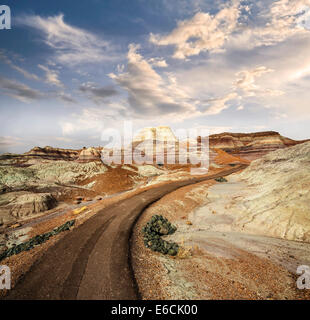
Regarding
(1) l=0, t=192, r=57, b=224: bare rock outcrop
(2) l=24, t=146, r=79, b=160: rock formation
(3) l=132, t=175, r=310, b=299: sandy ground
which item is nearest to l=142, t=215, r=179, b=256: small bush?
(3) l=132, t=175, r=310, b=299: sandy ground

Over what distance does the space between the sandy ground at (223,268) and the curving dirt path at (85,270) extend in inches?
29.2

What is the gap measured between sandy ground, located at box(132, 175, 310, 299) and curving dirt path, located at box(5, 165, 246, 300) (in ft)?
2.43

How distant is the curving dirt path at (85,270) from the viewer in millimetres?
6297

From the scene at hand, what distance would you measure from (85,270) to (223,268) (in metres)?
6.90

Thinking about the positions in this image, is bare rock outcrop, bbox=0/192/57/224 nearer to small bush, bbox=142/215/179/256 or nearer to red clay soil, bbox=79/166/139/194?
red clay soil, bbox=79/166/139/194

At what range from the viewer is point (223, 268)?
808 centimetres

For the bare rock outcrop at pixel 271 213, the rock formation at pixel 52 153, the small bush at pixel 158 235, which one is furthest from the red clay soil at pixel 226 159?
the rock formation at pixel 52 153

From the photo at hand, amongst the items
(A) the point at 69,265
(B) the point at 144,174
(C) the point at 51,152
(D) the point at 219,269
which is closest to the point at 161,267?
(D) the point at 219,269

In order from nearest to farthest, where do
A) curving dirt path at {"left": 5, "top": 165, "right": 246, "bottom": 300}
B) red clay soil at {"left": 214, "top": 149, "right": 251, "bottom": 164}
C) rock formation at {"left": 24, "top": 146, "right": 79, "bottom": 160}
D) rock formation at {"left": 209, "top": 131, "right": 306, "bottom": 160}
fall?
curving dirt path at {"left": 5, "top": 165, "right": 246, "bottom": 300} < red clay soil at {"left": 214, "top": 149, "right": 251, "bottom": 164} < rock formation at {"left": 209, "top": 131, "right": 306, "bottom": 160} < rock formation at {"left": 24, "top": 146, "right": 79, "bottom": 160}

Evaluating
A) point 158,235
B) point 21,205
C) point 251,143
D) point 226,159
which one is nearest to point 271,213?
point 158,235

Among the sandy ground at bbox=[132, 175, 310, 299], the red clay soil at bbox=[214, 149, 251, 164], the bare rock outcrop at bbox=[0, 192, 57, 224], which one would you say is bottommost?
the bare rock outcrop at bbox=[0, 192, 57, 224]

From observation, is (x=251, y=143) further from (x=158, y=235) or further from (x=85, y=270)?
(x=85, y=270)

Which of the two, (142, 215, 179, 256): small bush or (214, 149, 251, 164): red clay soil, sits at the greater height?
(214, 149, 251, 164): red clay soil

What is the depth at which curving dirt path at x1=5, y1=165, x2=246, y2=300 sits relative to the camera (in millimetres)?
6297
